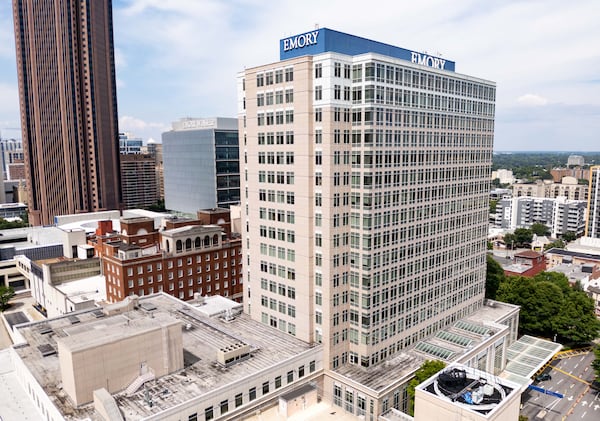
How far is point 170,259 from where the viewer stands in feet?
334

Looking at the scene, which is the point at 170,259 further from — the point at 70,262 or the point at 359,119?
the point at 359,119

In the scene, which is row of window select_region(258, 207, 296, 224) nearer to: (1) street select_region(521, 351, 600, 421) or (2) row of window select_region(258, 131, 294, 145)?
(2) row of window select_region(258, 131, 294, 145)

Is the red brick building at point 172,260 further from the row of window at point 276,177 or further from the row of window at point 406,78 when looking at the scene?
the row of window at point 406,78

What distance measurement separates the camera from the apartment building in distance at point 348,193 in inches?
2537

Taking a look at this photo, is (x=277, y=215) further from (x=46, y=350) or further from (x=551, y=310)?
(x=551, y=310)

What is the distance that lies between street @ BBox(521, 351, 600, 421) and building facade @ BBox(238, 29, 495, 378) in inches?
1104

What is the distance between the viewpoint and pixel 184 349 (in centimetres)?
6706

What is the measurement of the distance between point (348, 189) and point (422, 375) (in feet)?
105

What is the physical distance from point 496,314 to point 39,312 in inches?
5217

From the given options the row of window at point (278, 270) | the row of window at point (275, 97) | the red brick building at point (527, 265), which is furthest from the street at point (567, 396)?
the row of window at point (275, 97)

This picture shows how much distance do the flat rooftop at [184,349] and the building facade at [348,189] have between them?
550cm

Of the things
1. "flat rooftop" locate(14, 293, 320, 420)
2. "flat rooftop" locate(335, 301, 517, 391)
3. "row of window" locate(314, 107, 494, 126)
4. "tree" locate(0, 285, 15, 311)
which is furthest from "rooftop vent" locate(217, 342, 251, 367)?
"tree" locate(0, 285, 15, 311)

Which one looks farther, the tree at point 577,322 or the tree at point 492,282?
the tree at point 492,282

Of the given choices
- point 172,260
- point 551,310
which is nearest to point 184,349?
point 172,260
